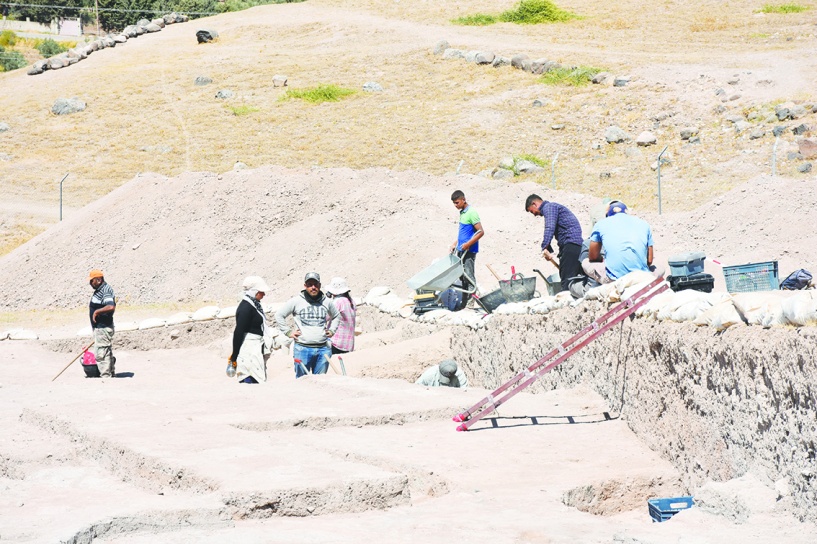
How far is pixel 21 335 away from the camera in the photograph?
16.2 meters

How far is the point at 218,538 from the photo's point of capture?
15.9ft

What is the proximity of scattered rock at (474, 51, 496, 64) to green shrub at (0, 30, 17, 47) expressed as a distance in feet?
94.7

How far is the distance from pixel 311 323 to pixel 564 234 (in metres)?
2.46

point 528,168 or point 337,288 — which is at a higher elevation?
point 337,288

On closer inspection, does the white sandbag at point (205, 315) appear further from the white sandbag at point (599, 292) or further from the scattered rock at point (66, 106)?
the scattered rock at point (66, 106)

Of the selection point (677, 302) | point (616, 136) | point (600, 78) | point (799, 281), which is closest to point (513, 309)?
point (799, 281)

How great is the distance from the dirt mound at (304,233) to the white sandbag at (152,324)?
2661 mm

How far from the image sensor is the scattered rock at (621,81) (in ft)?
119

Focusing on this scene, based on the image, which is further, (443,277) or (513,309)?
(443,277)

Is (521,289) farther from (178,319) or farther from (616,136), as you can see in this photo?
(616,136)

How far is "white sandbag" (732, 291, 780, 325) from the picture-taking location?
584cm

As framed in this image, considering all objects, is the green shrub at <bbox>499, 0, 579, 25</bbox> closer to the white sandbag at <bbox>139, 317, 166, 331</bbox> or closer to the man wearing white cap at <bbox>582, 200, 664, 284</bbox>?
the white sandbag at <bbox>139, 317, 166, 331</bbox>

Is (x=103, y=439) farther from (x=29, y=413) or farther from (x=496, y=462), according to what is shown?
(x=496, y=462)

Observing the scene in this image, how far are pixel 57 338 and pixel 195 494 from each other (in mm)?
11149
